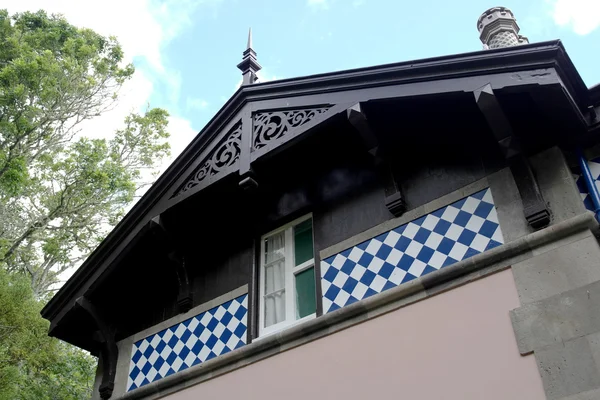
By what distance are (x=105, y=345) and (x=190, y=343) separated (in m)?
1.66

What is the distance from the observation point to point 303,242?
7570 mm

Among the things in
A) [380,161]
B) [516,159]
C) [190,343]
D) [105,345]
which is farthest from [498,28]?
[105,345]

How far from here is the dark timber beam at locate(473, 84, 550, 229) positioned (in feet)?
18.2

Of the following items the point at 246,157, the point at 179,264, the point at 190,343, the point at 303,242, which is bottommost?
the point at 190,343

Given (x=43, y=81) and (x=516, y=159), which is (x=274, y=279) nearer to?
(x=516, y=159)

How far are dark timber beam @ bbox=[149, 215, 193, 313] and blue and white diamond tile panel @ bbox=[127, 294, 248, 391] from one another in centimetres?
25

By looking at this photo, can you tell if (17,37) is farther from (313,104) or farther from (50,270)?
(313,104)

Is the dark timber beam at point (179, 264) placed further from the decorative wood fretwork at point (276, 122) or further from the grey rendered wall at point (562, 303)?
the grey rendered wall at point (562, 303)

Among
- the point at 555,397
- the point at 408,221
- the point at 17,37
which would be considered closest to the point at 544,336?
the point at 555,397

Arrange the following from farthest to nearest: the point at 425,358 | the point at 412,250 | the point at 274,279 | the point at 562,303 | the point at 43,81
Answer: the point at 43,81 → the point at 274,279 → the point at 412,250 → the point at 425,358 → the point at 562,303

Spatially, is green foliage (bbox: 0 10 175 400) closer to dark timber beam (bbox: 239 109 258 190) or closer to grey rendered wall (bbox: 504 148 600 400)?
dark timber beam (bbox: 239 109 258 190)

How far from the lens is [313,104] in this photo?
274 inches

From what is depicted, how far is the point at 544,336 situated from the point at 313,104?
3409 millimetres

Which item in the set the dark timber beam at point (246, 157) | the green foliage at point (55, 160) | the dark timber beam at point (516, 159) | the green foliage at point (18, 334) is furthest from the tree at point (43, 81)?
the dark timber beam at point (516, 159)
